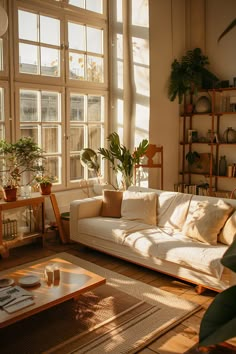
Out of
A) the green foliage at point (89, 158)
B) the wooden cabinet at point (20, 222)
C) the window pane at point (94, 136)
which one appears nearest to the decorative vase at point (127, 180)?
the green foliage at point (89, 158)

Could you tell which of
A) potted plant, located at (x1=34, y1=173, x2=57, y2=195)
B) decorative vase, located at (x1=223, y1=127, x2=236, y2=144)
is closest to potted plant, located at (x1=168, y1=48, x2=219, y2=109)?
decorative vase, located at (x1=223, y1=127, x2=236, y2=144)

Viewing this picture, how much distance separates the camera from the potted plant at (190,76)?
5727mm

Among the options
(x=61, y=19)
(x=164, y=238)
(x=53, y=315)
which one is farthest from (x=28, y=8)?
(x=53, y=315)

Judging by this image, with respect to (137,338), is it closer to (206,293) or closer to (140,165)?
(206,293)

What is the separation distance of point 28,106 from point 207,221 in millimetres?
2808

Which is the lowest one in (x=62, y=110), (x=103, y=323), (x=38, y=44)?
(x=103, y=323)

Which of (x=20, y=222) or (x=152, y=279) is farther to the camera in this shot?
(x=20, y=222)

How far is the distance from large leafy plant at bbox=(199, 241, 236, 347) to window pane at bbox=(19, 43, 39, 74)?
481 cm

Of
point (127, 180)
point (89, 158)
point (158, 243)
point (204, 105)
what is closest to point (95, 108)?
point (89, 158)

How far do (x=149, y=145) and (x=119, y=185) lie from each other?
37.1 inches

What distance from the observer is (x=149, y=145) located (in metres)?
5.46

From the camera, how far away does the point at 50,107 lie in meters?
5.30

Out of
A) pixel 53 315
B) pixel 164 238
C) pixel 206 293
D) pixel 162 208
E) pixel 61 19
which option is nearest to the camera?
pixel 53 315

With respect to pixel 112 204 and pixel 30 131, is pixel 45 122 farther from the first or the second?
pixel 112 204
